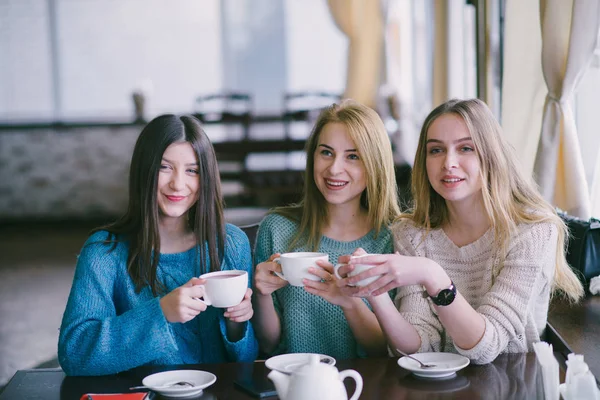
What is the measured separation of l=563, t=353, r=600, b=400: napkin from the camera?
1034 millimetres

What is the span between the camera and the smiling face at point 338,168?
1800 millimetres

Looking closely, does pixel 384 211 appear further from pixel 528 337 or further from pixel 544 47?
pixel 544 47

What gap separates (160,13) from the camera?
8.48 m

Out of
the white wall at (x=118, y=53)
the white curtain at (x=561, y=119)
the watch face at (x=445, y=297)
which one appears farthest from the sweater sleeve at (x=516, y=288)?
the white wall at (x=118, y=53)

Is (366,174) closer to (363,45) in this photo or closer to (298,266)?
(298,266)

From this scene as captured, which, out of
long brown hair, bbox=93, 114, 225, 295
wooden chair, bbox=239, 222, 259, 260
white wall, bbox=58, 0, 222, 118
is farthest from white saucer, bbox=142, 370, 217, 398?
white wall, bbox=58, 0, 222, 118

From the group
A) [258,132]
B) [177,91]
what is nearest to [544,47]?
[258,132]

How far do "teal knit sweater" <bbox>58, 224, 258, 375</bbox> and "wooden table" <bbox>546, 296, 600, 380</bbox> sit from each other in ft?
2.31

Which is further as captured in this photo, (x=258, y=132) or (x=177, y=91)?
(x=177, y=91)

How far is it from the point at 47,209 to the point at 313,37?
Answer: 383cm

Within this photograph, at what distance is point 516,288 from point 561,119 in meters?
1.08

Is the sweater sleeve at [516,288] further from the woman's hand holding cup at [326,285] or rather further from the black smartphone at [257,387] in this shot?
the black smartphone at [257,387]

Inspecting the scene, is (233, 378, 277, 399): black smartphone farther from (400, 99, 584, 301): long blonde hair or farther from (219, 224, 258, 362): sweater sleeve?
(400, 99, 584, 301): long blonde hair

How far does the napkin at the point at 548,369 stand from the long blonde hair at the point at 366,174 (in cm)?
80
